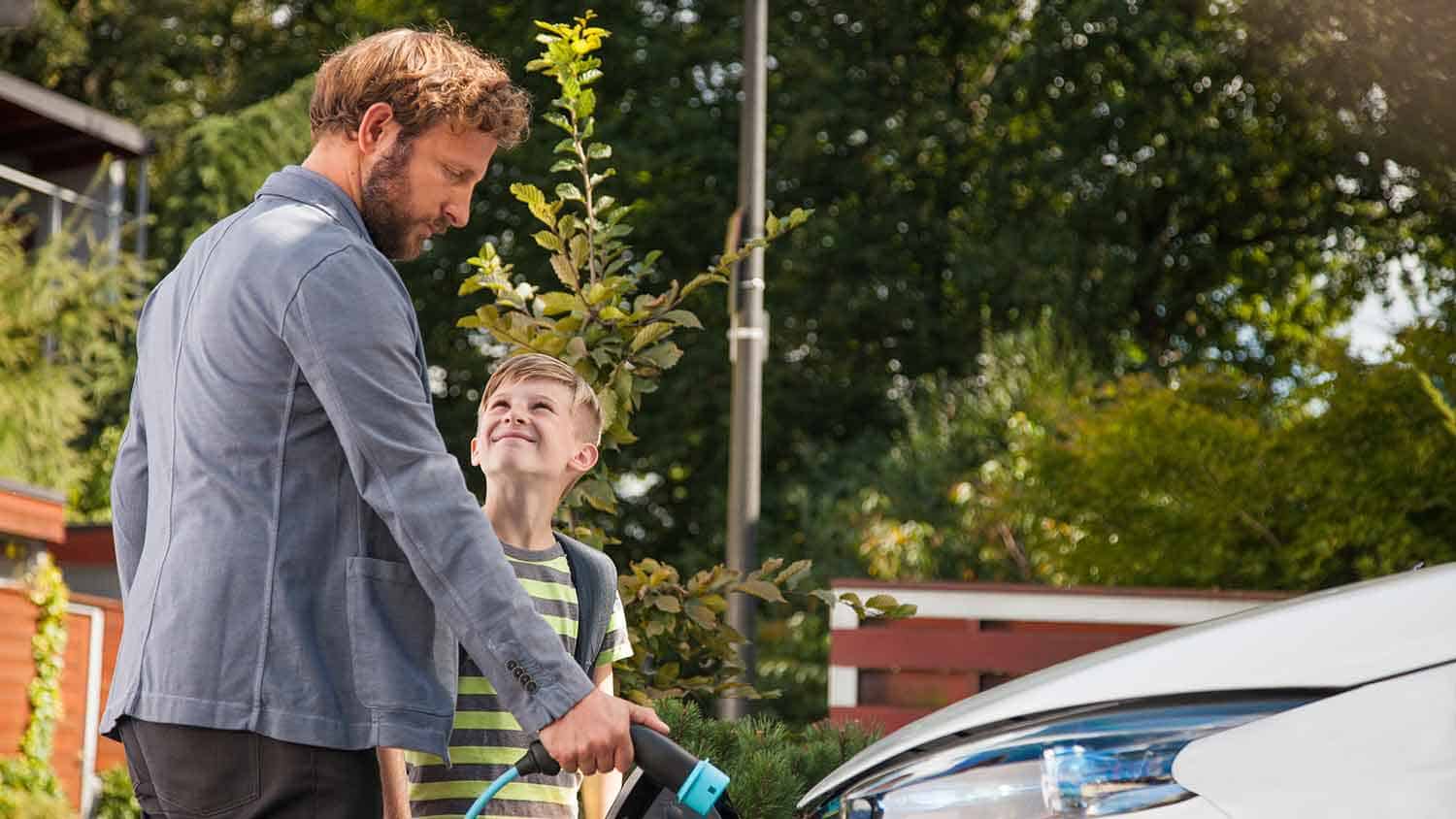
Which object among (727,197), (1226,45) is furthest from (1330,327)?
(727,197)

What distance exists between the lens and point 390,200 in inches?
95.0

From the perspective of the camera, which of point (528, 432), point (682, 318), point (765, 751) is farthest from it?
point (682, 318)

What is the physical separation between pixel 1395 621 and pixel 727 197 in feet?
65.8

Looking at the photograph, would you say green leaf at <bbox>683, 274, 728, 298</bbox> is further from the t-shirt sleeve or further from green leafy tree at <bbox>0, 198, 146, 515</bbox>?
green leafy tree at <bbox>0, 198, 146, 515</bbox>

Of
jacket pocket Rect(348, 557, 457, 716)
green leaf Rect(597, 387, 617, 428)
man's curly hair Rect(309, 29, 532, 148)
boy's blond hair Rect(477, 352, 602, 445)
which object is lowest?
jacket pocket Rect(348, 557, 457, 716)

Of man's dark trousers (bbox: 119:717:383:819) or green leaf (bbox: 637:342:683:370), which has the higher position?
green leaf (bbox: 637:342:683:370)

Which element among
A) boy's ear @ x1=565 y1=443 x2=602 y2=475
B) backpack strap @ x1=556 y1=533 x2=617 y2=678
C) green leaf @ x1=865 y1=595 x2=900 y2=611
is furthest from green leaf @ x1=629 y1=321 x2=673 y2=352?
backpack strap @ x1=556 y1=533 x2=617 y2=678

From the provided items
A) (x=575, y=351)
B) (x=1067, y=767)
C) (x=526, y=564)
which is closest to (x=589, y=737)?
(x=1067, y=767)

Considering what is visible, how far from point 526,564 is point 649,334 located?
133cm

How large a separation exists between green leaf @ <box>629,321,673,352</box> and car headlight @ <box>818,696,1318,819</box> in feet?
A: 7.54

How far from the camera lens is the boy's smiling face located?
127 inches

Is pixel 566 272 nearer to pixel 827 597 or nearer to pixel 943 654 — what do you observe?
pixel 827 597

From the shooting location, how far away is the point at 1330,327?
22.6 meters

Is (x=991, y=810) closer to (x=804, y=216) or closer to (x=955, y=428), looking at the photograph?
(x=804, y=216)
